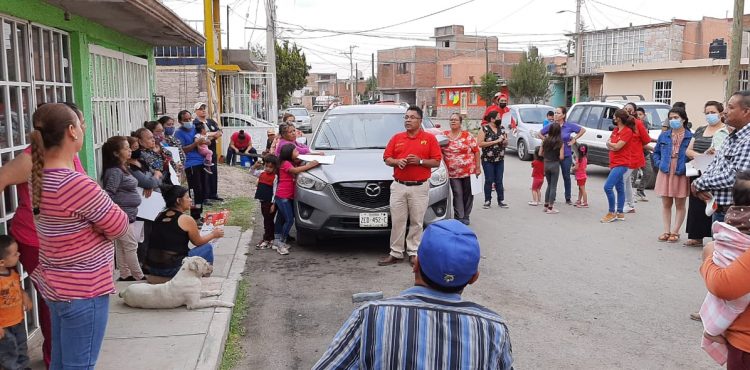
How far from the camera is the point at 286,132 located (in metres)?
8.40

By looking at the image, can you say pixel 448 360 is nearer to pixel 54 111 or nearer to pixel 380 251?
pixel 54 111

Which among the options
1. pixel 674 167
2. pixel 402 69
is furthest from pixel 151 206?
pixel 402 69

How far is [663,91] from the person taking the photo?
1156 inches

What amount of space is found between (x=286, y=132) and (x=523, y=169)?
34.7 feet

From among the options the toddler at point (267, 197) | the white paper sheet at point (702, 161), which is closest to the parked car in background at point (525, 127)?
the white paper sheet at point (702, 161)

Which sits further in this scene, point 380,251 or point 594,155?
point 594,155

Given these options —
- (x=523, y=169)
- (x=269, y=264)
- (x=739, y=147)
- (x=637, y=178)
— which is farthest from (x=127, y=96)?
(x=523, y=169)

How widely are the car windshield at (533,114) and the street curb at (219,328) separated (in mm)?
14154

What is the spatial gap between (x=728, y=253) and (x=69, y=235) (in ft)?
10.1

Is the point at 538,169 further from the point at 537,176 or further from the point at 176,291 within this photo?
the point at 176,291

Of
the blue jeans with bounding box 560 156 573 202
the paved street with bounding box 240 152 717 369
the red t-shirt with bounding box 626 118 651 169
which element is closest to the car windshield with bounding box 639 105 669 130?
the blue jeans with bounding box 560 156 573 202

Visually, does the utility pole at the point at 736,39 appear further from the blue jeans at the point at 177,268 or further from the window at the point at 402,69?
the window at the point at 402,69

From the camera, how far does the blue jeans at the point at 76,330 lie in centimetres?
321

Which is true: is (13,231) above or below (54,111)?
below
